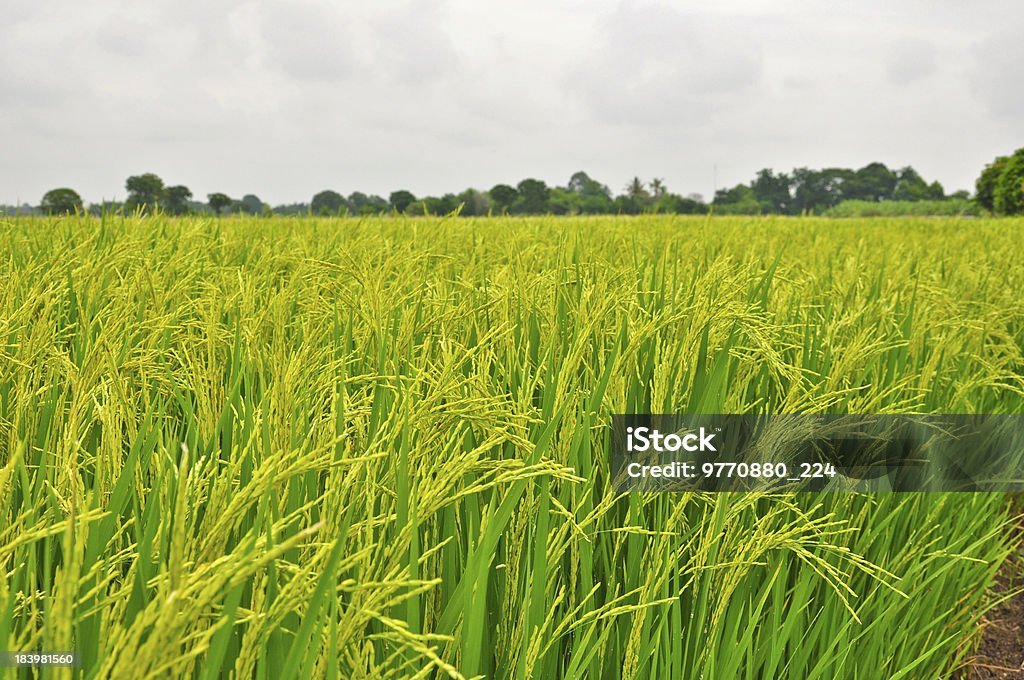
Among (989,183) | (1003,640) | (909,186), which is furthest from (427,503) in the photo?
(909,186)

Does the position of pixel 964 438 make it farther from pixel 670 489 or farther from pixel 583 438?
pixel 583 438

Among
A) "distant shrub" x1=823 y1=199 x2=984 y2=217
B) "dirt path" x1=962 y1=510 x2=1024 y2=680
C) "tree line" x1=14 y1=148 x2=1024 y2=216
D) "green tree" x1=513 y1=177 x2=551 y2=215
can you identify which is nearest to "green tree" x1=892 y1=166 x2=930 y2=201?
"tree line" x1=14 y1=148 x2=1024 y2=216

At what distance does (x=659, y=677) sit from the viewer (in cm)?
123

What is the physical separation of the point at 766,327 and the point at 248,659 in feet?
4.25

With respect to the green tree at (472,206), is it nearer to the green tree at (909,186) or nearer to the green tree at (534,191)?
the green tree at (534,191)

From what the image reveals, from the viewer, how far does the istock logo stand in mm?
1462

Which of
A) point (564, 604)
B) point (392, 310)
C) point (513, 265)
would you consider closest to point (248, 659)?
point (564, 604)

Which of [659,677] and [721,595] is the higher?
[721,595]

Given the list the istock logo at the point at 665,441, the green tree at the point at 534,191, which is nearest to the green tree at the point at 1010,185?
the istock logo at the point at 665,441

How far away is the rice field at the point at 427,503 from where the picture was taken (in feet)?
2.56

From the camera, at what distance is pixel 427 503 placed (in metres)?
0.90
